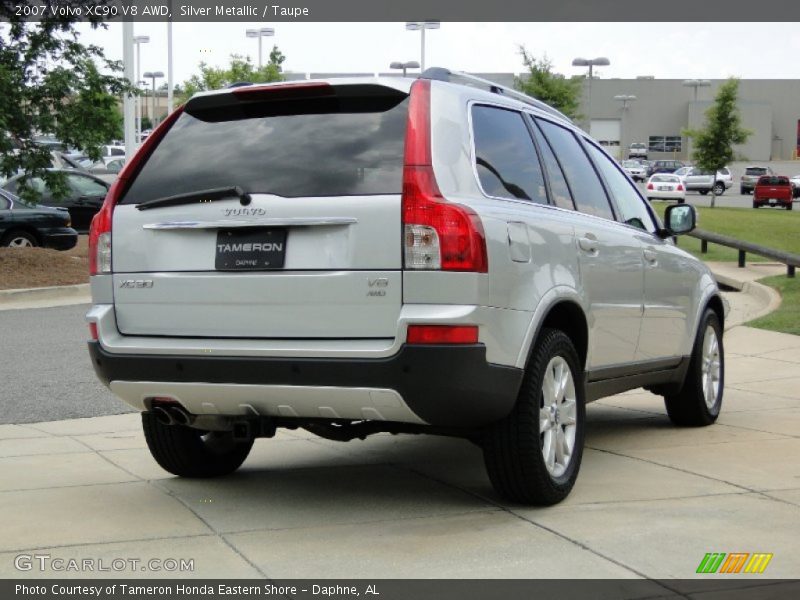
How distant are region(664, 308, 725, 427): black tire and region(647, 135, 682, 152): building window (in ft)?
325

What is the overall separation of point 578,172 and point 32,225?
644 inches

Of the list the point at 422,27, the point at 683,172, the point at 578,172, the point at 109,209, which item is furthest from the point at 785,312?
the point at 683,172

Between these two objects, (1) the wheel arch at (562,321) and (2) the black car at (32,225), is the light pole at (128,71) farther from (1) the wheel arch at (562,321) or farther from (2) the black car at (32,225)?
(1) the wheel arch at (562,321)

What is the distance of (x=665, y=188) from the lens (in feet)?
181

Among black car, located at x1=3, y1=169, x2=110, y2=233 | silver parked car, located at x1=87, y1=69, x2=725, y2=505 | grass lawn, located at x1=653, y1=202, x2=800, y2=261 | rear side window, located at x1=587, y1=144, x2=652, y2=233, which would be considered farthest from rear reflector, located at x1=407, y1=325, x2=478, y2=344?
black car, located at x1=3, y1=169, x2=110, y2=233

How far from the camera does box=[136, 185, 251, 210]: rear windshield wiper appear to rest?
18.0 ft

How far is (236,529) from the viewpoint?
538 centimetres

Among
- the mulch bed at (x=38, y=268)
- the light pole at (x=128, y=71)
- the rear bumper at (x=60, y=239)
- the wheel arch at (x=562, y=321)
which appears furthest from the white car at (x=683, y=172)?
the wheel arch at (x=562, y=321)

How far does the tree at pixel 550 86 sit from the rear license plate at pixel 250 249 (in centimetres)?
3949

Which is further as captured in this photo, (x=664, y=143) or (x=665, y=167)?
(x=664, y=143)

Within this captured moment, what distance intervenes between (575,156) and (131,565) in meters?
3.43

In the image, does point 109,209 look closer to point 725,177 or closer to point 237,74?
point 237,74

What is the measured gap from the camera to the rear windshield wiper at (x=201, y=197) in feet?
18.0
